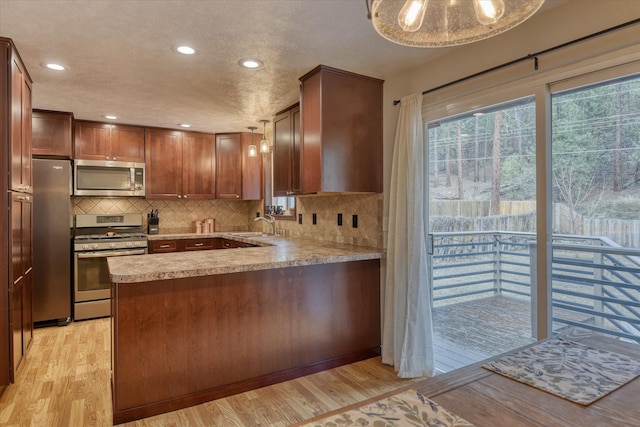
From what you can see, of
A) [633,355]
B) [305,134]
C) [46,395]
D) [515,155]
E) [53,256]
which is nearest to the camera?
[633,355]

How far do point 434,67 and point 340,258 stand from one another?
1.59 meters

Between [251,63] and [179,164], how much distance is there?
9.13 feet

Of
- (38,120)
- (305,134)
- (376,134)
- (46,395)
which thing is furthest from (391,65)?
(38,120)

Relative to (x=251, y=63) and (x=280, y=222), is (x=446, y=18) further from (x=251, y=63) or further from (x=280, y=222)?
(x=280, y=222)

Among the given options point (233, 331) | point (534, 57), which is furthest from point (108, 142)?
point (534, 57)

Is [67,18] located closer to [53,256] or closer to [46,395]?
[46,395]

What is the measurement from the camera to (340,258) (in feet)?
9.23

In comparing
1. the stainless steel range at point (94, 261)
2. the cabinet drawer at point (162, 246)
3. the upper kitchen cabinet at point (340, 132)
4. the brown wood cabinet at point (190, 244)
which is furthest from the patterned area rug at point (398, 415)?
the cabinet drawer at point (162, 246)

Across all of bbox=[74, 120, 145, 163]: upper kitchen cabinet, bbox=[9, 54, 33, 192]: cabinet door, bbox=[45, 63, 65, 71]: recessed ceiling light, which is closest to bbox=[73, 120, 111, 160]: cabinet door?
bbox=[74, 120, 145, 163]: upper kitchen cabinet

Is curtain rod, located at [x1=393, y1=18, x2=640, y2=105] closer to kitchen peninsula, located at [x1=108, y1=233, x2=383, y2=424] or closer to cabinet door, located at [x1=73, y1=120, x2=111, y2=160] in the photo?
kitchen peninsula, located at [x1=108, y1=233, x2=383, y2=424]

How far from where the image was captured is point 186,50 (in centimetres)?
251

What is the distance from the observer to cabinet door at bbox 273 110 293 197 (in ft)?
12.3

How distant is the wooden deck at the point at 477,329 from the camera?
8.66ft

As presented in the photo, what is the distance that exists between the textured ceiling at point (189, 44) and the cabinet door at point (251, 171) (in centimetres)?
152
